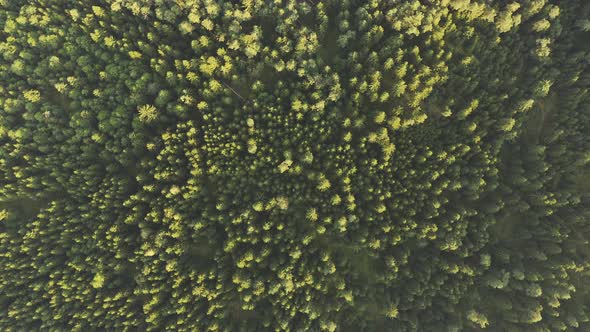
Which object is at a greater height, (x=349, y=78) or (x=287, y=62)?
(x=287, y=62)

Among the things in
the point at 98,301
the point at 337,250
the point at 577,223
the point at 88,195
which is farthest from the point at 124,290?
the point at 577,223

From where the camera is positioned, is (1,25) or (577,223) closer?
(577,223)

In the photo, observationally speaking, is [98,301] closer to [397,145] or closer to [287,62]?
[287,62]

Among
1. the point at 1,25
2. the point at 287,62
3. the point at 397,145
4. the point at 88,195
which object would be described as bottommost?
the point at 397,145

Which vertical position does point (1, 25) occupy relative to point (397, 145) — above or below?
above

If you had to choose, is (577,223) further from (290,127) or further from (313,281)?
(290,127)

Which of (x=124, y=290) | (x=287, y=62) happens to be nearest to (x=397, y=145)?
(x=287, y=62)
